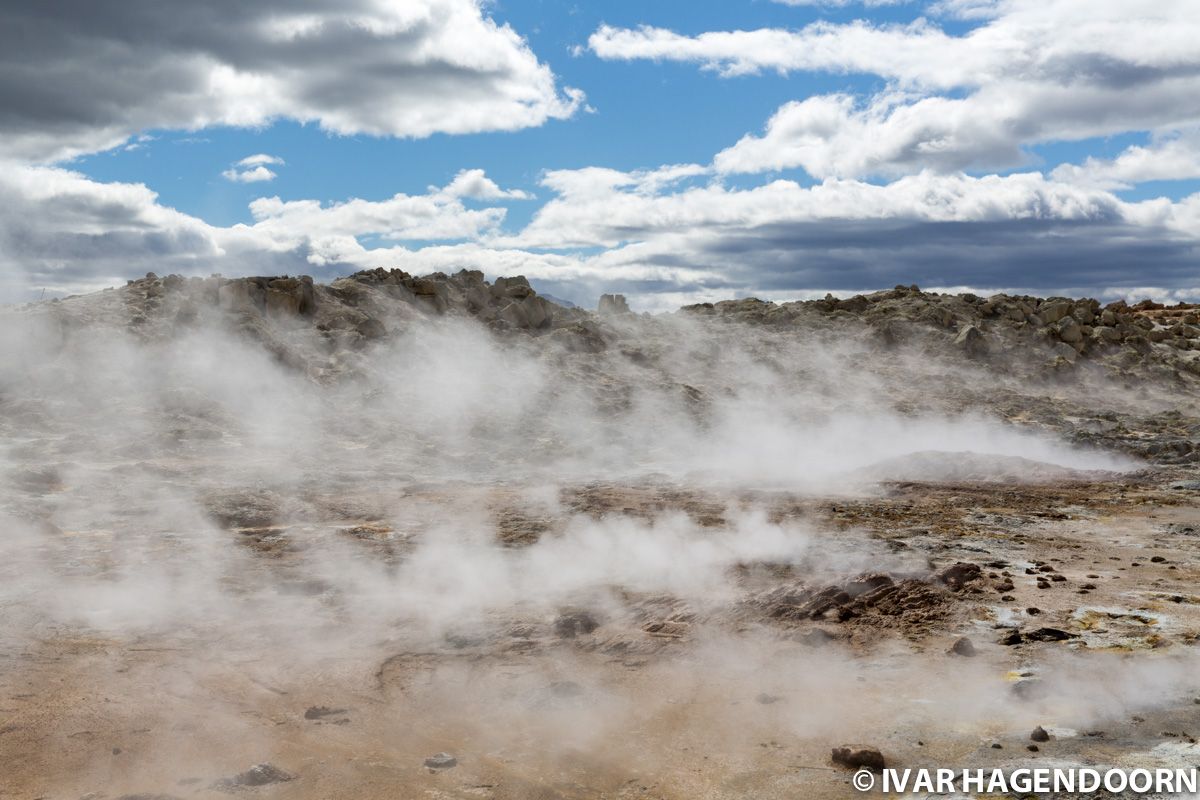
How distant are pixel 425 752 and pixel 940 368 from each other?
21.0 m

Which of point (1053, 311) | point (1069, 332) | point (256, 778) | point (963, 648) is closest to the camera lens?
point (256, 778)

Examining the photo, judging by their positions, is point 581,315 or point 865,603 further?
point 581,315

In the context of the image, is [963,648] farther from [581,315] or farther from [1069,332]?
[1069,332]

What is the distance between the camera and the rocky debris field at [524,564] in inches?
191

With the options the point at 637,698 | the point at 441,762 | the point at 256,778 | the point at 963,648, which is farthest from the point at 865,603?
the point at 256,778

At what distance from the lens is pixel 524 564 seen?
840cm

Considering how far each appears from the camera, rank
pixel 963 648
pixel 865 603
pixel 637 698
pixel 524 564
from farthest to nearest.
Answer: pixel 524 564 < pixel 865 603 < pixel 963 648 < pixel 637 698

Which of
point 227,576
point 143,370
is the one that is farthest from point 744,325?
point 227,576

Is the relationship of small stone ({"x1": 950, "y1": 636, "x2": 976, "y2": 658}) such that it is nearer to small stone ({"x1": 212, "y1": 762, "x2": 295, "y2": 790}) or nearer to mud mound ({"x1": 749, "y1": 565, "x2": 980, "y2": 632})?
mud mound ({"x1": 749, "y1": 565, "x2": 980, "y2": 632})

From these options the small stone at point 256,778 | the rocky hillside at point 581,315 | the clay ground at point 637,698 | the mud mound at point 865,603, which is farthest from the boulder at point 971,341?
the small stone at point 256,778

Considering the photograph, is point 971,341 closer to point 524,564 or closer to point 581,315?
point 581,315

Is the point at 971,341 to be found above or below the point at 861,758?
above

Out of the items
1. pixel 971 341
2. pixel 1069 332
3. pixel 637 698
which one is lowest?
pixel 637 698

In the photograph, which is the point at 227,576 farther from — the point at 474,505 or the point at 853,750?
the point at 853,750
